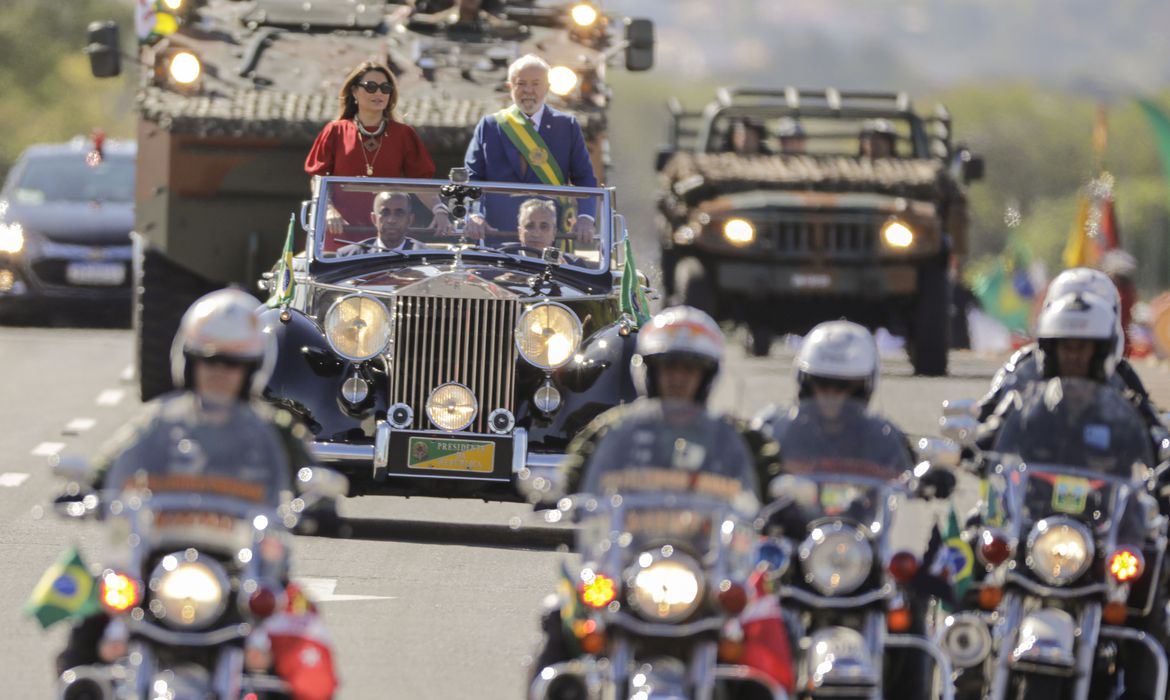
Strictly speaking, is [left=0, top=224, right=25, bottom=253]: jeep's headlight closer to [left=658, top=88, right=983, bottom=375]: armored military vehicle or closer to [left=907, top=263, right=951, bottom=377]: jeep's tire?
[left=658, top=88, right=983, bottom=375]: armored military vehicle

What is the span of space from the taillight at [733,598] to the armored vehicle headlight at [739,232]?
1626 cm

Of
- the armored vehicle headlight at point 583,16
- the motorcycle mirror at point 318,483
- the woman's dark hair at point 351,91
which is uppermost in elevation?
the armored vehicle headlight at point 583,16

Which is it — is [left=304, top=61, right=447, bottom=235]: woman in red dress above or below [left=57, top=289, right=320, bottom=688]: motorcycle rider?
above

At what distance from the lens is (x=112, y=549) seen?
7.75m

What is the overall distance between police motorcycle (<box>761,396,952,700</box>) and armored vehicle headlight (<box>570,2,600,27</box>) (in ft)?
36.3

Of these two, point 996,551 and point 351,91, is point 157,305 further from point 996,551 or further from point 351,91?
point 996,551

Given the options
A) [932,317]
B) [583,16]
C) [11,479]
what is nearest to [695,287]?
[932,317]

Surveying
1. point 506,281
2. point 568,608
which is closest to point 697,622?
point 568,608

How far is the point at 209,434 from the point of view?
7812 mm

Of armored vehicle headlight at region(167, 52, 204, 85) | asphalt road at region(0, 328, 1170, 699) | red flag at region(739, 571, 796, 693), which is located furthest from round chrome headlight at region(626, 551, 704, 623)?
armored vehicle headlight at region(167, 52, 204, 85)

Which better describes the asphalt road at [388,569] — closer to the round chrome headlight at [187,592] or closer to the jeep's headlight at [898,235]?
the round chrome headlight at [187,592]

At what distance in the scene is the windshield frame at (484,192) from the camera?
47.2 ft

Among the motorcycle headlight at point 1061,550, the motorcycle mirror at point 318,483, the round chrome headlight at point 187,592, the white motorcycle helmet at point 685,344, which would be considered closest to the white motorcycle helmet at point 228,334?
the motorcycle mirror at point 318,483

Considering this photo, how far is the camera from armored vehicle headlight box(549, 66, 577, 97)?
18688 mm
